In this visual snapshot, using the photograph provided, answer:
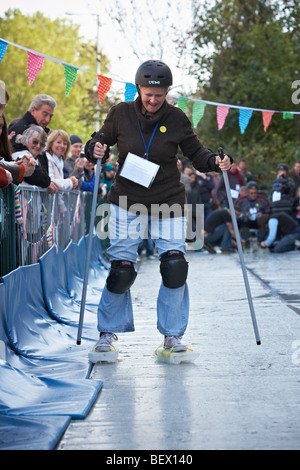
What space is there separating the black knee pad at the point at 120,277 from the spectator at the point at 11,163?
35.6 inches

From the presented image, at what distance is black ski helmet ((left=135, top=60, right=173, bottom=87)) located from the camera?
214 inches

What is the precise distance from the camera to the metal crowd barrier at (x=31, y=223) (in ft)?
19.2

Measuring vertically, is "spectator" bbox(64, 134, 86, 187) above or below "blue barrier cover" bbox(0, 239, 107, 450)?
above

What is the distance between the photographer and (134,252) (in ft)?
18.7

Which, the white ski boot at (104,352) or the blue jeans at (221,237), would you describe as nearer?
the white ski boot at (104,352)

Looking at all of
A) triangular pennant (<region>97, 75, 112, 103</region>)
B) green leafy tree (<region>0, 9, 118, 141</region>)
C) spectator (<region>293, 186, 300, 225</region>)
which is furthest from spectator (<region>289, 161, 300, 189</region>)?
green leafy tree (<region>0, 9, 118, 141</region>)

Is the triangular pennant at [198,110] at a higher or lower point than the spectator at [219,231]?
higher

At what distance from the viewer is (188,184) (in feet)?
61.5

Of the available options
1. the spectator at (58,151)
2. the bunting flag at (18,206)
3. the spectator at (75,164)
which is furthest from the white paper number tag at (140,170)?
the spectator at (75,164)

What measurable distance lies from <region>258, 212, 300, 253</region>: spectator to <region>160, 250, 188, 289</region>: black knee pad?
1264 cm

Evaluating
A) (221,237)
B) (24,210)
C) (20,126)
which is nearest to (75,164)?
(20,126)

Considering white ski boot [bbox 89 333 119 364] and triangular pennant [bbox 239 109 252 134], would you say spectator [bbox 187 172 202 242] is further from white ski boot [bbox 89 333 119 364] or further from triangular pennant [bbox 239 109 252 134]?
white ski boot [bbox 89 333 119 364]

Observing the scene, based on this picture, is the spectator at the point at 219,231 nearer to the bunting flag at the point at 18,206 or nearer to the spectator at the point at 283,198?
the spectator at the point at 283,198

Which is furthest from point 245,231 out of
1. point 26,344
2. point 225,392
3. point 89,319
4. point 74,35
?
point 74,35
